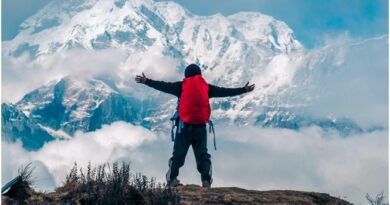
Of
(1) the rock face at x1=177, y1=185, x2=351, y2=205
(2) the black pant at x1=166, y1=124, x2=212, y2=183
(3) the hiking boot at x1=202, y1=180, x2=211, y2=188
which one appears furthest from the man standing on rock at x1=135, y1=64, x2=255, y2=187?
(1) the rock face at x1=177, y1=185, x2=351, y2=205

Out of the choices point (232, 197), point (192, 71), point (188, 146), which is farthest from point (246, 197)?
point (192, 71)

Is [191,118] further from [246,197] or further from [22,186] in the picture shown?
[22,186]

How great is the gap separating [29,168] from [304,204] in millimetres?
4506

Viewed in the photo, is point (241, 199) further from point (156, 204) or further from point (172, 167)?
point (172, 167)

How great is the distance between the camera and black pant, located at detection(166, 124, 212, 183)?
51.6ft

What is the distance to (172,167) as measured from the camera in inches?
619

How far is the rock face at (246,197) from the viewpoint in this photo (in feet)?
39.7

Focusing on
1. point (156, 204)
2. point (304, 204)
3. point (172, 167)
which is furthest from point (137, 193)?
point (172, 167)

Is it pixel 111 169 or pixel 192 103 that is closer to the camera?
pixel 111 169

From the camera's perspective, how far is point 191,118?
15.7 meters

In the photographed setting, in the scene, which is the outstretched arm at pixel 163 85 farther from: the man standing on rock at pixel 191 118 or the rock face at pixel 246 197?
the rock face at pixel 246 197

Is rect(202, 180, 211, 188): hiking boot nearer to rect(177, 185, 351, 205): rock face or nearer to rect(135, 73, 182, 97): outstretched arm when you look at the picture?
rect(177, 185, 351, 205): rock face

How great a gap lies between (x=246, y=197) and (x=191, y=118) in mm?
3497

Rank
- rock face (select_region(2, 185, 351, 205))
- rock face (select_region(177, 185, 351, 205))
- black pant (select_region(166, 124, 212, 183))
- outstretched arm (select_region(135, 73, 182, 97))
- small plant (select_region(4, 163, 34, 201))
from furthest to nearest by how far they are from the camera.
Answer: outstretched arm (select_region(135, 73, 182, 97)) → black pant (select_region(166, 124, 212, 183)) → rock face (select_region(177, 185, 351, 205)) → rock face (select_region(2, 185, 351, 205)) → small plant (select_region(4, 163, 34, 201))
